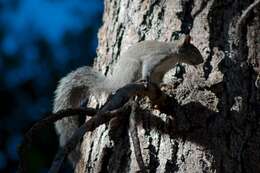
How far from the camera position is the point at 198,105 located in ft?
6.86

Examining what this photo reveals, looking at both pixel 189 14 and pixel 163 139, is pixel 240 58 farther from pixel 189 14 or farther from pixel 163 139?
pixel 163 139

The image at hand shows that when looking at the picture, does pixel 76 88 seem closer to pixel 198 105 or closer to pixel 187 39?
pixel 187 39

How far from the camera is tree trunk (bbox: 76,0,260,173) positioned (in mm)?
2031

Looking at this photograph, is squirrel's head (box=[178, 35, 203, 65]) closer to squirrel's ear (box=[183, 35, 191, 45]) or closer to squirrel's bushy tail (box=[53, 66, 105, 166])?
squirrel's ear (box=[183, 35, 191, 45])

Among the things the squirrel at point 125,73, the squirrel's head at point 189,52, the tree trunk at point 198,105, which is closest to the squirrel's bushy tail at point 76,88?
the squirrel at point 125,73

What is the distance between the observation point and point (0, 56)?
16.3ft

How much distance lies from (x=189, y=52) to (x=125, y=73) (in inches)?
10.1

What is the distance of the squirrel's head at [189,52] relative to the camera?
2330 mm

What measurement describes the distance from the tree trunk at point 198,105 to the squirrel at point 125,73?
0.13 ft

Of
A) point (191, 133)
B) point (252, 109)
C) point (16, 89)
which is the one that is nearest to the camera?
point (191, 133)

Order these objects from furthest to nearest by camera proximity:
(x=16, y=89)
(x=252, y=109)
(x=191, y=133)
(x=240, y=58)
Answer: (x=16, y=89), (x=240, y=58), (x=252, y=109), (x=191, y=133)

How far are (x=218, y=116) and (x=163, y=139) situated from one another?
180 millimetres

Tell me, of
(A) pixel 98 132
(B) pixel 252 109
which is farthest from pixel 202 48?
(A) pixel 98 132

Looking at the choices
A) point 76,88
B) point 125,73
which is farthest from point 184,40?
point 76,88
